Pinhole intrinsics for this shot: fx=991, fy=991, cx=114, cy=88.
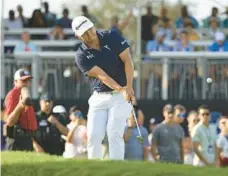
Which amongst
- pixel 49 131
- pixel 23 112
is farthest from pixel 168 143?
pixel 23 112

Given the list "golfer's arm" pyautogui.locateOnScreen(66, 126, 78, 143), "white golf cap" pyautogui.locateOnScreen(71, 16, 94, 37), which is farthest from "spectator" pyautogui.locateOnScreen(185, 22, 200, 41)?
"white golf cap" pyautogui.locateOnScreen(71, 16, 94, 37)

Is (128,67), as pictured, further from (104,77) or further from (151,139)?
(151,139)

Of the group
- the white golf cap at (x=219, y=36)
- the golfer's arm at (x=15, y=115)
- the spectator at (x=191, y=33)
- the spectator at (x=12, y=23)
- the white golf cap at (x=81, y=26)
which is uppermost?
the spectator at (x=12, y=23)

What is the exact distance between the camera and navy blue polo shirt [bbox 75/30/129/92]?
11789 millimetres

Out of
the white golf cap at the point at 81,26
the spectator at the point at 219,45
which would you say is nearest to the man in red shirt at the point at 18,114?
the white golf cap at the point at 81,26

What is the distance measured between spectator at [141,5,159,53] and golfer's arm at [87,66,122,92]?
10.3 meters

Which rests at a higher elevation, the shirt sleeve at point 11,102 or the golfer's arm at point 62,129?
the shirt sleeve at point 11,102

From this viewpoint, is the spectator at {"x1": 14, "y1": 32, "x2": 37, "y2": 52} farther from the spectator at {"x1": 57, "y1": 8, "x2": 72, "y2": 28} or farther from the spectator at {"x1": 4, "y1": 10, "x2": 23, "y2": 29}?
the spectator at {"x1": 57, "y1": 8, "x2": 72, "y2": 28}

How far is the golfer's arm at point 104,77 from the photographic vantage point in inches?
456

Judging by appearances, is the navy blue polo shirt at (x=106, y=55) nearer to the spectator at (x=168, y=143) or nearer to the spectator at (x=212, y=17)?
the spectator at (x=168, y=143)

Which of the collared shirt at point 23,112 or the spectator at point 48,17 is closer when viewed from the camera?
the collared shirt at point 23,112

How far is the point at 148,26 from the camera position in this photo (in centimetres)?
2253

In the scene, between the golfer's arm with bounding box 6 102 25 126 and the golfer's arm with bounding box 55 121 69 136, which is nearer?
the golfer's arm with bounding box 6 102 25 126

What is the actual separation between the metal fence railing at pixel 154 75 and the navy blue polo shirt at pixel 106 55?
28.6 feet
